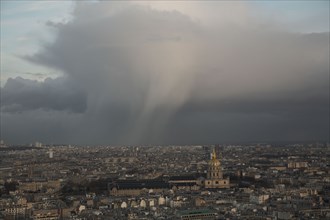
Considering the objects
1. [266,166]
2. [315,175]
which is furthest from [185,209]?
[266,166]

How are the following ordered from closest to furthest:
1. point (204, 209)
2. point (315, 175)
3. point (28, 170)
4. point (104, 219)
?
point (104, 219)
point (204, 209)
point (315, 175)
point (28, 170)

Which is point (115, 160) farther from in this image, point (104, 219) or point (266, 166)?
point (104, 219)

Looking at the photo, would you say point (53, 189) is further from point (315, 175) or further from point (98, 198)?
point (315, 175)

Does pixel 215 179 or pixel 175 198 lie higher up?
pixel 215 179

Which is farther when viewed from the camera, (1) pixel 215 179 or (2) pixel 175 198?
(1) pixel 215 179

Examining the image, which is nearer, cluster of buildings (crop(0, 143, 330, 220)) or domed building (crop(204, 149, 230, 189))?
cluster of buildings (crop(0, 143, 330, 220))

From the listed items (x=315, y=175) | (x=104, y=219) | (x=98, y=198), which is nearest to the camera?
(x=104, y=219)

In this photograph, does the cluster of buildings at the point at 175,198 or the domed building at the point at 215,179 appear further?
the domed building at the point at 215,179

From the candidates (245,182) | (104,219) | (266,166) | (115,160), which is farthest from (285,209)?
(115,160)

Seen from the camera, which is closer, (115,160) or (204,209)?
(204,209)
